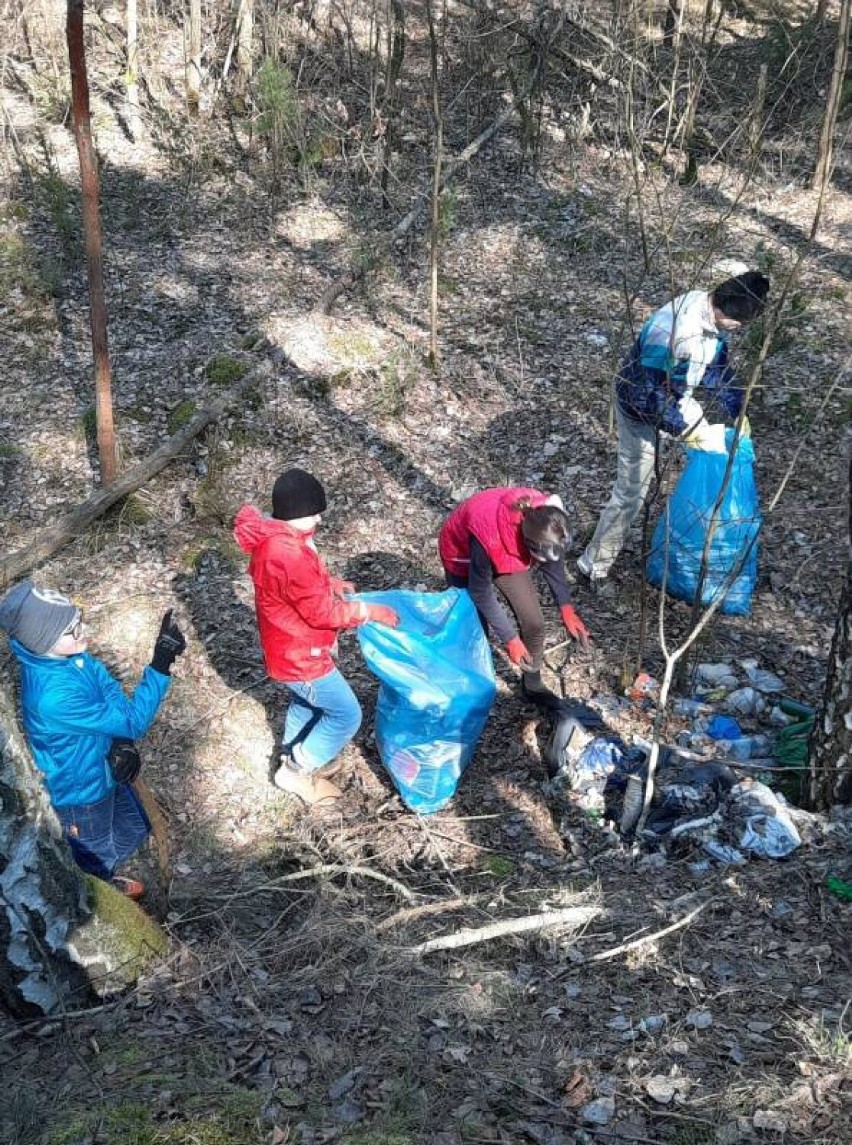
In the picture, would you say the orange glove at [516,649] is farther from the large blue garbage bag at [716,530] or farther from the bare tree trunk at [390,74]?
the bare tree trunk at [390,74]

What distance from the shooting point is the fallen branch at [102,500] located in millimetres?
5465

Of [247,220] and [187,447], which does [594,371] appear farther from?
[247,220]

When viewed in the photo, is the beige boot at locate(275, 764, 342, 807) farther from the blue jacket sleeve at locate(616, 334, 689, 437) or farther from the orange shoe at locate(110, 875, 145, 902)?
the blue jacket sleeve at locate(616, 334, 689, 437)

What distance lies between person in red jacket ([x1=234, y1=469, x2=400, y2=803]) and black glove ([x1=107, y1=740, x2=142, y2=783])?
75 cm

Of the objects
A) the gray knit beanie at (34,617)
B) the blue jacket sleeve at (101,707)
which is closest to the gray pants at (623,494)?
the blue jacket sleeve at (101,707)

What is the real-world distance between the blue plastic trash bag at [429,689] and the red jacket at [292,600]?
172 millimetres

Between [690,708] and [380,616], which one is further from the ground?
[380,616]

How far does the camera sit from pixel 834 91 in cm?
744

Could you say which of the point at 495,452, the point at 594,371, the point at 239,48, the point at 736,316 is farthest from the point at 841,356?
the point at 239,48

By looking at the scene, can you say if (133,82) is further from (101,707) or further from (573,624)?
(101,707)

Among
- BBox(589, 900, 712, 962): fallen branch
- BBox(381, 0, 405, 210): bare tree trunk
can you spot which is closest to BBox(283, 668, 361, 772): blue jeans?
BBox(589, 900, 712, 962): fallen branch

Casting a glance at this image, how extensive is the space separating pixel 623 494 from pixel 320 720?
2.10m

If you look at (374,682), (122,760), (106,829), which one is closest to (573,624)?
(374,682)

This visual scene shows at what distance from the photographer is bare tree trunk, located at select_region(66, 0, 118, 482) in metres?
4.71
